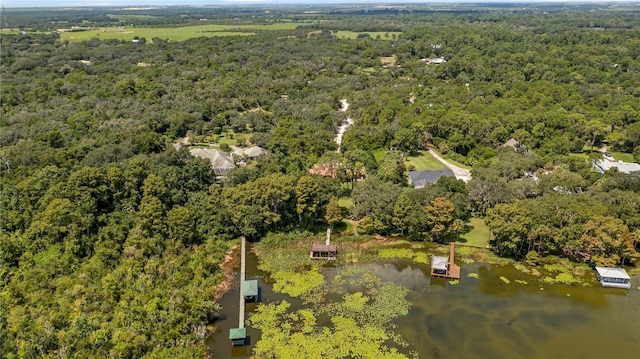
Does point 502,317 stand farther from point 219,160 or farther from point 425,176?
point 219,160

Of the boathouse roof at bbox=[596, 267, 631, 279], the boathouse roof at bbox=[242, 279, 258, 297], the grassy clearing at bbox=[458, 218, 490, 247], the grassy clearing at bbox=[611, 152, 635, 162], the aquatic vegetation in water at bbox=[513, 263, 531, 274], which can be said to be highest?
the grassy clearing at bbox=[611, 152, 635, 162]

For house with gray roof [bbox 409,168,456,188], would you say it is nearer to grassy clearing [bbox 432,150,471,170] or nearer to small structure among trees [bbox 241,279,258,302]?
grassy clearing [bbox 432,150,471,170]

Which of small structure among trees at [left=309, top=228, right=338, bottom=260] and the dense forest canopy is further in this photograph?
small structure among trees at [left=309, top=228, right=338, bottom=260]

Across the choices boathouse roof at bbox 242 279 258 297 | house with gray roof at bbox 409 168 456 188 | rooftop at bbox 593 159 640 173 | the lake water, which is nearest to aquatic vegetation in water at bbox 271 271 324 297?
the lake water

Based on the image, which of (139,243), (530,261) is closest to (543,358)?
(530,261)

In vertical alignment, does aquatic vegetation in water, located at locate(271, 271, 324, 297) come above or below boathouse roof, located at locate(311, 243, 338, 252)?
below

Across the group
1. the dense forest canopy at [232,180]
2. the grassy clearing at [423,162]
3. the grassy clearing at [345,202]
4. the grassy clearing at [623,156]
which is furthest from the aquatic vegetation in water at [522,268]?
the grassy clearing at [623,156]

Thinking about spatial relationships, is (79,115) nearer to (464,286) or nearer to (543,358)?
(464,286)
